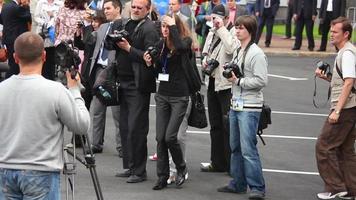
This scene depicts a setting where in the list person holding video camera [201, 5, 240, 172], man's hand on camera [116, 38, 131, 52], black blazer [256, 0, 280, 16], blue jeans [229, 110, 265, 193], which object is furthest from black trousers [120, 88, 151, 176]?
black blazer [256, 0, 280, 16]

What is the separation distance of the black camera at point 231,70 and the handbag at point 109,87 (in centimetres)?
144

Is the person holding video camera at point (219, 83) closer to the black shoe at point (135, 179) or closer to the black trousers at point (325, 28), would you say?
the black shoe at point (135, 179)

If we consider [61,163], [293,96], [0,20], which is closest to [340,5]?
[293,96]

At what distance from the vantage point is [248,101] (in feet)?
30.2

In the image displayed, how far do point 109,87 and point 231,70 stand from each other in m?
1.56

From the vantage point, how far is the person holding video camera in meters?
10.1

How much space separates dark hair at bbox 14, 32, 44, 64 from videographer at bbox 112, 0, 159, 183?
387 centimetres

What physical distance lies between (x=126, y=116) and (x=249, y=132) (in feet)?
5.49

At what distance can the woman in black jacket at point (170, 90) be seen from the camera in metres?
9.57

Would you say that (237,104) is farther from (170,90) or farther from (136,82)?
(136,82)

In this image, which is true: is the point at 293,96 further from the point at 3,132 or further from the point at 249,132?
the point at 3,132

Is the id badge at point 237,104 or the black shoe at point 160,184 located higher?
the id badge at point 237,104

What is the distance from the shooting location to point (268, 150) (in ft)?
39.9

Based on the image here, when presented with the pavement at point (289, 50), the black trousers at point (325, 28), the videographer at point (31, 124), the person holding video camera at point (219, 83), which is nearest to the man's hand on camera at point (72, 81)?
the videographer at point (31, 124)
